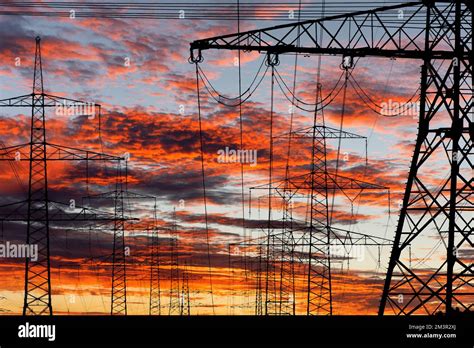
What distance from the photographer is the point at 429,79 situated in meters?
35.0

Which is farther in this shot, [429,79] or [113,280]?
[113,280]

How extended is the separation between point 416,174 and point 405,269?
160 inches

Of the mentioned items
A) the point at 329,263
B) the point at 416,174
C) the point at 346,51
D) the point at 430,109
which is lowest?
the point at 329,263
